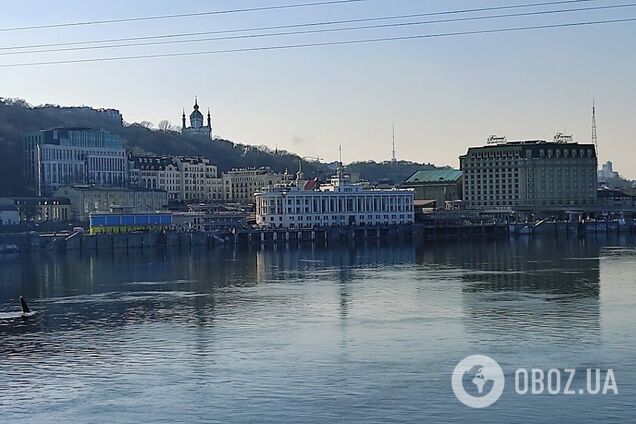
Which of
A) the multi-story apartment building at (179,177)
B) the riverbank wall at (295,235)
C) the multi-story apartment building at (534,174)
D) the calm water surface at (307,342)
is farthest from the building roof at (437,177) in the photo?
the calm water surface at (307,342)

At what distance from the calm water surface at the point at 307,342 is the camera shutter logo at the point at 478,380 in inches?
9.4

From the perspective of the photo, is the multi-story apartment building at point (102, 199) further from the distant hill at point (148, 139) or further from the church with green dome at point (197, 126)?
the church with green dome at point (197, 126)

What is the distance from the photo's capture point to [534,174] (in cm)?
10544

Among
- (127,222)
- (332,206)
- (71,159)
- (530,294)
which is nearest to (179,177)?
(71,159)

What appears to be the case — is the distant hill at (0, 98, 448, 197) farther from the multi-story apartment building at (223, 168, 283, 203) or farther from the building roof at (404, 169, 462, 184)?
the building roof at (404, 169, 462, 184)

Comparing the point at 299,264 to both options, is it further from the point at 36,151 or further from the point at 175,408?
the point at 36,151

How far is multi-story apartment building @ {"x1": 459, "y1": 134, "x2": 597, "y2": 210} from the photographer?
105750 mm

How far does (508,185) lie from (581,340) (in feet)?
286

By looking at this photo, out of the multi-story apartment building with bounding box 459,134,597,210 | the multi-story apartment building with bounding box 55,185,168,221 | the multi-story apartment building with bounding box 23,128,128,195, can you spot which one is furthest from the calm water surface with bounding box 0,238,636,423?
the multi-story apartment building with bounding box 459,134,597,210

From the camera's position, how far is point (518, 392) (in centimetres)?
1695

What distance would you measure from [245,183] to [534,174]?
1243 inches

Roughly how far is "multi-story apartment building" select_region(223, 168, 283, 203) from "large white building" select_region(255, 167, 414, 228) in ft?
66.0

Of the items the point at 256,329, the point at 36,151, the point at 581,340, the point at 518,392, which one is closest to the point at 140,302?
the point at 256,329

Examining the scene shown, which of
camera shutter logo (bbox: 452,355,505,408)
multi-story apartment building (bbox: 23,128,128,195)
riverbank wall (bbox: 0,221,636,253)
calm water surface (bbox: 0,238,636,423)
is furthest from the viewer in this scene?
multi-story apartment building (bbox: 23,128,128,195)
